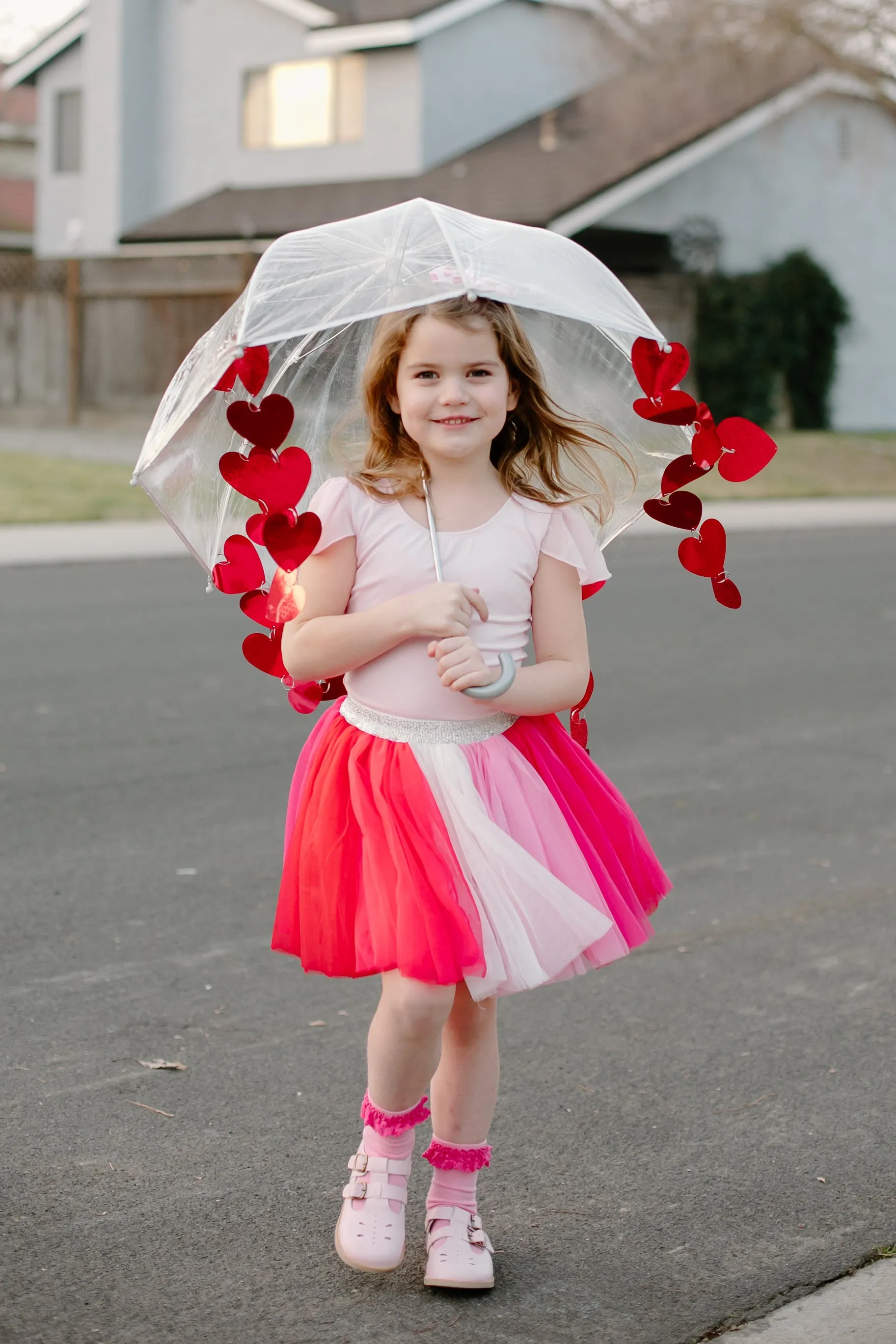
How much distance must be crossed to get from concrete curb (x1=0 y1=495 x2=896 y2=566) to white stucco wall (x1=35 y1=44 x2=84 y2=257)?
17.8 metres

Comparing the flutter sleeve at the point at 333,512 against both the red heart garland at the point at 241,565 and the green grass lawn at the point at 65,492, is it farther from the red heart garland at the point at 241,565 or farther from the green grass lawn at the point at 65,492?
the green grass lawn at the point at 65,492

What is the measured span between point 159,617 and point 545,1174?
7.27m

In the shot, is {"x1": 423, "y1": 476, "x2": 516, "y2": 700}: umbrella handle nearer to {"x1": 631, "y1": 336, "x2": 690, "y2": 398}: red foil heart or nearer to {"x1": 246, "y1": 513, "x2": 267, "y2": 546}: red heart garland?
{"x1": 246, "y1": 513, "x2": 267, "y2": 546}: red heart garland

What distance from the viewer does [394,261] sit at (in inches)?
106

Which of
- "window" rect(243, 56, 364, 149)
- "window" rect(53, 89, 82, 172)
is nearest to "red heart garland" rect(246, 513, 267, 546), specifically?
"window" rect(243, 56, 364, 149)

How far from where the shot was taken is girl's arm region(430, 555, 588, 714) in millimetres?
2758

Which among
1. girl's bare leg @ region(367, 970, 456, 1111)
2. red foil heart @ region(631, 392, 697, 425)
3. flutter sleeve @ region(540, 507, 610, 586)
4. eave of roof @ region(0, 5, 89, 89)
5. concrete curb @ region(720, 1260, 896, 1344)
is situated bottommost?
concrete curb @ region(720, 1260, 896, 1344)

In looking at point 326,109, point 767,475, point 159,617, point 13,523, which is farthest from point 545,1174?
point 326,109

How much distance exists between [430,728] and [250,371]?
639mm

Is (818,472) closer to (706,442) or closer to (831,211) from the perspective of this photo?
(831,211)

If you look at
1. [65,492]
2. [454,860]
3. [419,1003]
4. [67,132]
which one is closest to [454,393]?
[454,860]

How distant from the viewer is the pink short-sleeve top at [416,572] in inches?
109

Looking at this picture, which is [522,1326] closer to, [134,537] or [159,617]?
[159,617]

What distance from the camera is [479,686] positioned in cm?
265
